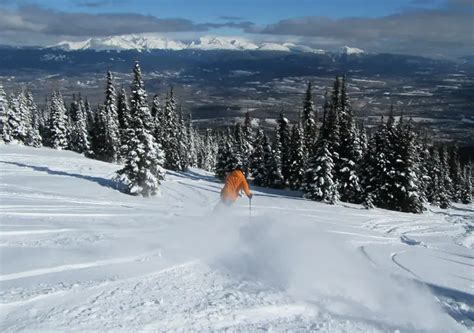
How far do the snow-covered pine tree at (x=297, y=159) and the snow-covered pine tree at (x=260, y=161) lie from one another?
304 cm

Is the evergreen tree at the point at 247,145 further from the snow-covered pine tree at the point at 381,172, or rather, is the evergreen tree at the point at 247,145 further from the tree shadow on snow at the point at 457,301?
the tree shadow on snow at the point at 457,301

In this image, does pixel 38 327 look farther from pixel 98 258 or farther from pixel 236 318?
Result: pixel 98 258

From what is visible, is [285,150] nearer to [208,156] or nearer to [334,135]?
[334,135]

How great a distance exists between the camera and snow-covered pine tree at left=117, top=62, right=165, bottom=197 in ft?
93.8

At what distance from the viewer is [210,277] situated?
9.27 metres

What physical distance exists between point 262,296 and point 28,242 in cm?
602

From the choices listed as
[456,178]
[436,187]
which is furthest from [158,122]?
[456,178]

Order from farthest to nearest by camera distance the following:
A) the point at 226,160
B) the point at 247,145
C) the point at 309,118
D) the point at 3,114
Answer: the point at 247,145 < the point at 309,118 < the point at 226,160 < the point at 3,114

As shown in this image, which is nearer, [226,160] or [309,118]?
[226,160]

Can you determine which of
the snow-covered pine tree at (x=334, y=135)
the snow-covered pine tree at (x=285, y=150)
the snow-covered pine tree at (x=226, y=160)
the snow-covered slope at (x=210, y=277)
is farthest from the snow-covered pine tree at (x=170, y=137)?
the snow-covered slope at (x=210, y=277)

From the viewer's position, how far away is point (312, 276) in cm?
Result: 970

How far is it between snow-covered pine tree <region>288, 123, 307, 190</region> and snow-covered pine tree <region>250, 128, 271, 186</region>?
3044 millimetres

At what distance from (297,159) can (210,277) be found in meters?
44.2

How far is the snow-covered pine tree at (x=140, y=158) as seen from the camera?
93.8ft
